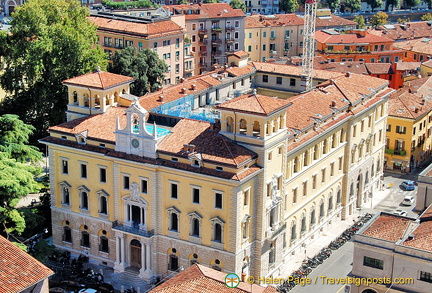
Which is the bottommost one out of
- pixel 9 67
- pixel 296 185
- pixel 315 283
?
pixel 315 283

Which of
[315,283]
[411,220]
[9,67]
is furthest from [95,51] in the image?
[411,220]

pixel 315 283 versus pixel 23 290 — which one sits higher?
pixel 23 290

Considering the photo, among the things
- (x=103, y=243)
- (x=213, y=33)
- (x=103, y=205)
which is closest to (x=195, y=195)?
(x=103, y=205)

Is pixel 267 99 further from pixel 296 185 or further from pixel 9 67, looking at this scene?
pixel 9 67

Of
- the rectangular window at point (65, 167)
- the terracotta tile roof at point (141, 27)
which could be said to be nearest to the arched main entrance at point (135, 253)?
the rectangular window at point (65, 167)

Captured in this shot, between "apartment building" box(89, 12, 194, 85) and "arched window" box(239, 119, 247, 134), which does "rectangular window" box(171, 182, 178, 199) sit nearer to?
"arched window" box(239, 119, 247, 134)

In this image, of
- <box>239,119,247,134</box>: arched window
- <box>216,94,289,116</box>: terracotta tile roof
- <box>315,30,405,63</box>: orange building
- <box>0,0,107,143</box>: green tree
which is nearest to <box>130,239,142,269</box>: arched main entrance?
<box>239,119,247,134</box>: arched window

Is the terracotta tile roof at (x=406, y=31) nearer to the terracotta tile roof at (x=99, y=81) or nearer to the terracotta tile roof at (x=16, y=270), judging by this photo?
the terracotta tile roof at (x=99, y=81)
